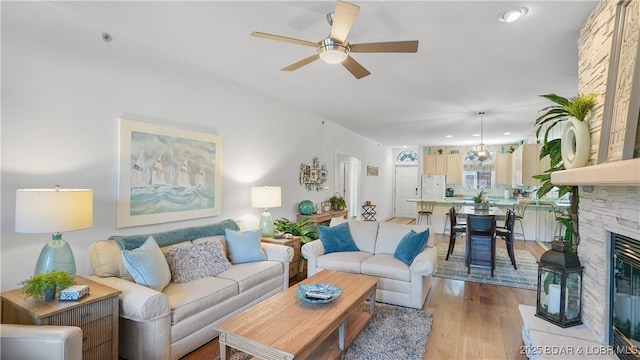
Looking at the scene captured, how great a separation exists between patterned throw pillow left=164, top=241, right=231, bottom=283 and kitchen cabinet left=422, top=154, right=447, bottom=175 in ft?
27.7

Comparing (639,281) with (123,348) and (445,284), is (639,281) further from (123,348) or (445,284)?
(123,348)

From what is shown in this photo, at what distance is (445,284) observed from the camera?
4.16m

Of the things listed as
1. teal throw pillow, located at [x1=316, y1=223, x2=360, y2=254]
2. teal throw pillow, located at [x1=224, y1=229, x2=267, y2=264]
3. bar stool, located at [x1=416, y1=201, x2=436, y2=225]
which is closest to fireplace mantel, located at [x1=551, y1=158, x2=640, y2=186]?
teal throw pillow, located at [x1=316, y1=223, x2=360, y2=254]

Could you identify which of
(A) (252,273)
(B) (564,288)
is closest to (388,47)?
(B) (564,288)

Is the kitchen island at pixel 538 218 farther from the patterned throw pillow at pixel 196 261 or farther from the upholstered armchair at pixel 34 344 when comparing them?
the upholstered armchair at pixel 34 344

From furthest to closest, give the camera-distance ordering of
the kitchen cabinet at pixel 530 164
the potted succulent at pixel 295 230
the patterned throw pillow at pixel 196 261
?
the kitchen cabinet at pixel 530 164
the potted succulent at pixel 295 230
the patterned throw pillow at pixel 196 261

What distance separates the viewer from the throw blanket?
265cm

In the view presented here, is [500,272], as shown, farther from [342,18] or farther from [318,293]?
[342,18]

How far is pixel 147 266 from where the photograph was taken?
2436mm

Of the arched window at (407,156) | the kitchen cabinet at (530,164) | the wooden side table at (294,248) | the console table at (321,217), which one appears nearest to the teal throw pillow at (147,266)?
the wooden side table at (294,248)

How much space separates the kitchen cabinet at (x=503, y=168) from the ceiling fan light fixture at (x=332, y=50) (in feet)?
27.3

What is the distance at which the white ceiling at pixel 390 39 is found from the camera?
2.30 m

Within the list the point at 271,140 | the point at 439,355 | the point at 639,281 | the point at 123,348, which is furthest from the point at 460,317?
the point at 271,140

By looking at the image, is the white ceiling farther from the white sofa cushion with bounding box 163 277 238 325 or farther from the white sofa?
the white sofa cushion with bounding box 163 277 238 325
